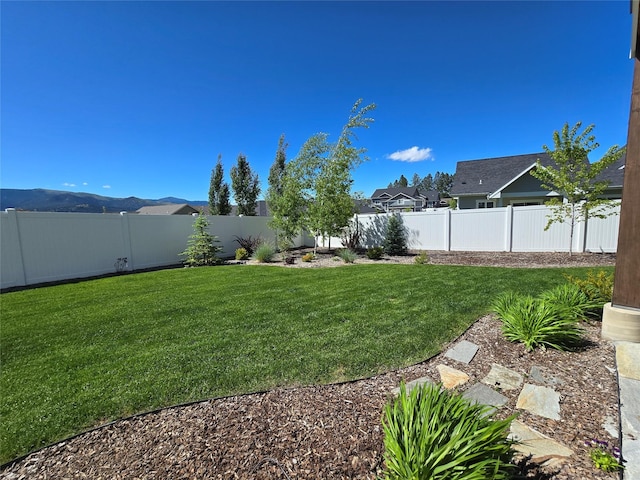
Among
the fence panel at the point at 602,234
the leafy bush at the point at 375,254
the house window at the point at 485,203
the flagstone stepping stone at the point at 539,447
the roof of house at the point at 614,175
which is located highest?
the roof of house at the point at 614,175

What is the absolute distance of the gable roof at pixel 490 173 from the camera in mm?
16578

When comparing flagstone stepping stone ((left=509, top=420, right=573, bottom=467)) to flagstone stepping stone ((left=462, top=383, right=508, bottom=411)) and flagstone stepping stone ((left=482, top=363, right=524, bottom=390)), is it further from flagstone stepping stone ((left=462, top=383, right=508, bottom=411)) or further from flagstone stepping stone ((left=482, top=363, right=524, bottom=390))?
flagstone stepping stone ((left=482, top=363, right=524, bottom=390))

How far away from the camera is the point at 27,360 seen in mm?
3057

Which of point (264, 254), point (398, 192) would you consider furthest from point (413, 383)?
point (398, 192)

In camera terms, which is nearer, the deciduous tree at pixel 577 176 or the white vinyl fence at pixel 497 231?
the deciduous tree at pixel 577 176

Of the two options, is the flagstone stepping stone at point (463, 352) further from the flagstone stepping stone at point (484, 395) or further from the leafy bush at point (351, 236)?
the leafy bush at point (351, 236)

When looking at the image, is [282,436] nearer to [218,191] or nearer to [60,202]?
[218,191]

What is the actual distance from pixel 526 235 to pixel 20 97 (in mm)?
14766

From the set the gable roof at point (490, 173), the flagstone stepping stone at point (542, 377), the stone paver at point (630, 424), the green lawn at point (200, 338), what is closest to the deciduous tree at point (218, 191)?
the green lawn at point (200, 338)

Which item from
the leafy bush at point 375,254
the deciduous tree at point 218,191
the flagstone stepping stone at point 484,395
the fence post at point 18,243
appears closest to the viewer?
the flagstone stepping stone at point 484,395

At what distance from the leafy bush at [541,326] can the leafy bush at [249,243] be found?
10.3 meters

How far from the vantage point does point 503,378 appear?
246 centimetres

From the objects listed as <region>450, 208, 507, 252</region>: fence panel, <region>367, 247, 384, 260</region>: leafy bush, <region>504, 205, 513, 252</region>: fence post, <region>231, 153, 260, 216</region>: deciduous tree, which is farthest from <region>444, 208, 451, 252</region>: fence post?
<region>231, 153, 260, 216</region>: deciduous tree

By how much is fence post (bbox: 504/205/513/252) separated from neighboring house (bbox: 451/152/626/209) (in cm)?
518
